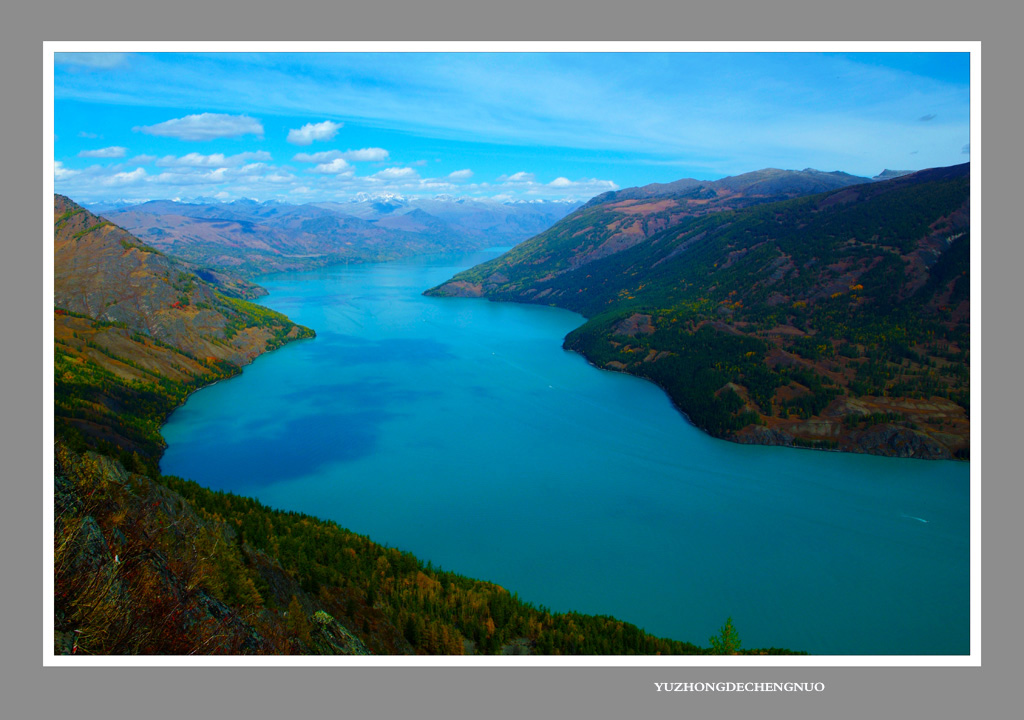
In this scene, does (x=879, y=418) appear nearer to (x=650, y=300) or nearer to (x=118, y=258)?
(x=650, y=300)

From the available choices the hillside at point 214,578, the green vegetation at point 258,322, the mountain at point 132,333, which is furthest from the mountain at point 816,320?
the mountain at point 132,333

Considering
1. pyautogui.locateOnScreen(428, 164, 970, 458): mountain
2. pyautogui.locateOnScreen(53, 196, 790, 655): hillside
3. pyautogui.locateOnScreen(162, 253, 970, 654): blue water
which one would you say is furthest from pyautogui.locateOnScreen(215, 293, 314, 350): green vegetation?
pyautogui.locateOnScreen(428, 164, 970, 458): mountain

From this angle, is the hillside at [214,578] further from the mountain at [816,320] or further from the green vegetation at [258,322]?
the mountain at [816,320]

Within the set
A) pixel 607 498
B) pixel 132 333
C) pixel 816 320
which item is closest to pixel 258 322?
pixel 132 333

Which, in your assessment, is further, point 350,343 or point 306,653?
point 350,343

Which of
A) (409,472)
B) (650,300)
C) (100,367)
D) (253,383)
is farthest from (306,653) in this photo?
(650,300)

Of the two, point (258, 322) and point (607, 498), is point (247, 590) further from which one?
point (258, 322)
